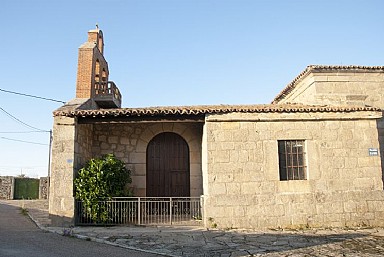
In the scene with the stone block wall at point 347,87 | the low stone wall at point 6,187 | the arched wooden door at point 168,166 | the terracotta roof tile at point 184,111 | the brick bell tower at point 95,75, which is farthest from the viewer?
the low stone wall at point 6,187

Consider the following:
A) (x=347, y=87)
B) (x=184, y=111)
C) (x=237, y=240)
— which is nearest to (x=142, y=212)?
(x=184, y=111)

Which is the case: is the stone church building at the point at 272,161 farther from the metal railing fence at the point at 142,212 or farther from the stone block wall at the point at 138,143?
the stone block wall at the point at 138,143

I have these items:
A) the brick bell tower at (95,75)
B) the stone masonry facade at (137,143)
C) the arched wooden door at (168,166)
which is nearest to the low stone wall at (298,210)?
the stone masonry facade at (137,143)

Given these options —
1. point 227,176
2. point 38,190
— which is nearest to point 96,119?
point 227,176

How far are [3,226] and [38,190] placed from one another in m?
16.7

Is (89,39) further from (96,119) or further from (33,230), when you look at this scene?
(33,230)

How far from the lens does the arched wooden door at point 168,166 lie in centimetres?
1135

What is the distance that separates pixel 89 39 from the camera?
1365 centimetres

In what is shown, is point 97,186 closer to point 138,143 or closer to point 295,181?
point 138,143

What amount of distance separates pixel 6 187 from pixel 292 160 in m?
21.6

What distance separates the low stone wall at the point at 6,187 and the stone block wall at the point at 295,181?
63.9 feet

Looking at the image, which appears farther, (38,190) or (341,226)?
(38,190)

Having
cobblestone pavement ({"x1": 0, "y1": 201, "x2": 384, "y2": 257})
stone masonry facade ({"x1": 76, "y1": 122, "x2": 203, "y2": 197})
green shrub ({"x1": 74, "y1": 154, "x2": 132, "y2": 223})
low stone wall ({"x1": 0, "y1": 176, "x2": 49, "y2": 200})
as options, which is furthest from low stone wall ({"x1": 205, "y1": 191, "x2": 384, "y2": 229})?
low stone wall ({"x1": 0, "y1": 176, "x2": 49, "y2": 200})

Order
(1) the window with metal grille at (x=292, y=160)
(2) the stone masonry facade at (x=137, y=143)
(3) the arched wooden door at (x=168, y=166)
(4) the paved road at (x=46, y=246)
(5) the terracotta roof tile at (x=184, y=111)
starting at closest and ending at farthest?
(4) the paved road at (x=46, y=246) < (5) the terracotta roof tile at (x=184, y=111) < (1) the window with metal grille at (x=292, y=160) < (2) the stone masonry facade at (x=137, y=143) < (3) the arched wooden door at (x=168, y=166)
